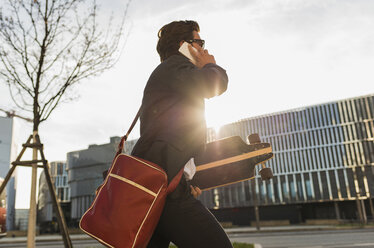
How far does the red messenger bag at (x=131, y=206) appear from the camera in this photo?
1351 mm

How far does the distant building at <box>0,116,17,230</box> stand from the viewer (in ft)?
217

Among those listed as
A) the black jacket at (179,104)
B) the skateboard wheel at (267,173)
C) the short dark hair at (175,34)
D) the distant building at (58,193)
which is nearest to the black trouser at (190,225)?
the black jacket at (179,104)

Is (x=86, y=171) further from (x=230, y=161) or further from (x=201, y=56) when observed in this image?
(x=201, y=56)

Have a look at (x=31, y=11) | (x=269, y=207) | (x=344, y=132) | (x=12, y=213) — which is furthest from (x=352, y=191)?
(x=12, y=213)

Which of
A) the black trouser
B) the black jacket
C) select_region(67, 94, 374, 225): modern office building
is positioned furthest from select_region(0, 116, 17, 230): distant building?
the black trouser

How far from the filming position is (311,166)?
5647 centimetres

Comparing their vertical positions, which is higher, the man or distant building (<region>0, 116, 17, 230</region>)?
distant building (<region>0, 116, 17, 230</region>)

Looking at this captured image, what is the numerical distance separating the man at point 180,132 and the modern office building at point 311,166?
2115 inches

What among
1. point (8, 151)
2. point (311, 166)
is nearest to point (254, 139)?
point (311, 166)

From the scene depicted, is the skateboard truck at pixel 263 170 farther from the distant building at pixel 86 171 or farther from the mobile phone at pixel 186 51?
the distant building at pixel 86 171

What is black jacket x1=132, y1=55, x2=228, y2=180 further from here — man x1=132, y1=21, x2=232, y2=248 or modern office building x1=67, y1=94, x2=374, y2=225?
modern office building x1=67, y1=94, x2=374, y2=225

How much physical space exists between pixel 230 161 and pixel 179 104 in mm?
559

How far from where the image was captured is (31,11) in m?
5.67

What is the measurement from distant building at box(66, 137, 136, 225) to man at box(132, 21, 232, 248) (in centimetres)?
6580
